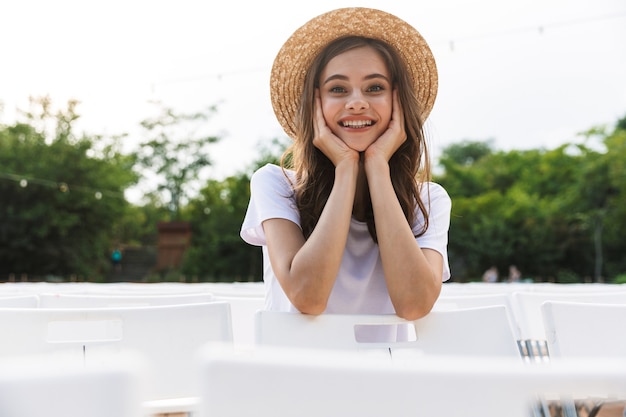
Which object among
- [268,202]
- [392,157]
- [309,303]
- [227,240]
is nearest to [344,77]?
[392,157]

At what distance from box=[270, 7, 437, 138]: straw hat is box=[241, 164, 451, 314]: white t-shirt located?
0.38 metres

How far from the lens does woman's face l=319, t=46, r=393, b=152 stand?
A: 64.7 inches

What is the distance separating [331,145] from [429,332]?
0.64 meters

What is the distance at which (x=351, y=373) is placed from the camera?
1.43ft

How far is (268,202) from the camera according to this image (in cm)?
153

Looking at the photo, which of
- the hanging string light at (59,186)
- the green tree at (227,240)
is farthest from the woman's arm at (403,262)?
the hanging string light at (59,186)

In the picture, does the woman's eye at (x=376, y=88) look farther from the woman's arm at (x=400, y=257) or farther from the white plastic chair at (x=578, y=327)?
the white plastic chair at (x=578, y=327)

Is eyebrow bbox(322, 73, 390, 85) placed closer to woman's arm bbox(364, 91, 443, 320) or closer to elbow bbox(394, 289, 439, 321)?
woman's arm bbox(364, 91, 443, 320)

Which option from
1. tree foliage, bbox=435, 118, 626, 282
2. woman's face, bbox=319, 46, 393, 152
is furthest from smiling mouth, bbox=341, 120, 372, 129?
tree foliage, bbox=435, 118, 626, 282

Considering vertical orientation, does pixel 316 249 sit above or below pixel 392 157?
below

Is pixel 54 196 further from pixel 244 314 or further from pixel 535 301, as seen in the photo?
pixel 535 301

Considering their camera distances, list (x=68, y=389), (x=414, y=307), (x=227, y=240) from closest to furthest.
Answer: (x=68, y=389)
(x=414, y=307)
(x=227, y=240)

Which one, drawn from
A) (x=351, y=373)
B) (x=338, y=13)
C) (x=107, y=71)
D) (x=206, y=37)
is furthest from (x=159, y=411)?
(x=206, y=37)

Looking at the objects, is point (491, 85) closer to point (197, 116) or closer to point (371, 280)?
point (197, 116)
